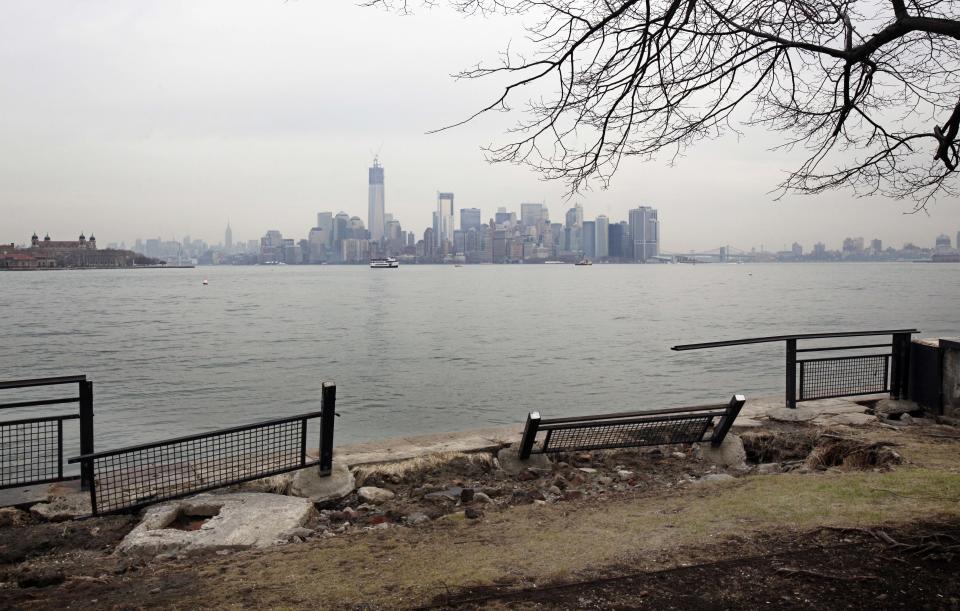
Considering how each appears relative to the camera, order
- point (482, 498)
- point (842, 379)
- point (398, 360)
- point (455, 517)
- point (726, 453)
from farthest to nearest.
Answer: point (398, 360) → point (842, 379) → point (726, 453) → point (482, 498) → point (455, 517)

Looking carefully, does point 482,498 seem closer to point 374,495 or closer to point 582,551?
point 374,495

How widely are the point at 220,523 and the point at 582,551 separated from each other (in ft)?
10.5

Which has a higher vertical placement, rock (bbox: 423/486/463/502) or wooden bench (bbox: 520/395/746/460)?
wooden bench (bbox: 520/395/746/460)

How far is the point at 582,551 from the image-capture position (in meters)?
5.20

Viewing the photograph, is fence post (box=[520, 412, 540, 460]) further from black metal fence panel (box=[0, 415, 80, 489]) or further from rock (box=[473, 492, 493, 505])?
black metal fence panel (box=[0, 415, 80, 489])

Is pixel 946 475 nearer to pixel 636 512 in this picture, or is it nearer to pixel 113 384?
pixel 636 512

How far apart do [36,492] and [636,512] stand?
5813 millimetres

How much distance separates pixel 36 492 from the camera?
7.29 metres

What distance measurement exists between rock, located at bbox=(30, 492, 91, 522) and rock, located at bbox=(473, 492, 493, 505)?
11.9ft

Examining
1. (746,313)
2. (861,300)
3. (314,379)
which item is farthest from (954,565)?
(861,300)

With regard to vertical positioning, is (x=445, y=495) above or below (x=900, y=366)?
below

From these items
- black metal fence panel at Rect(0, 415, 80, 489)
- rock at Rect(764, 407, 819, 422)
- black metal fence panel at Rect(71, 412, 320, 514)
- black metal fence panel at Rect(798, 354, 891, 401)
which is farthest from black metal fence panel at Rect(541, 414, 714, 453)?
black metal fence panel at Rect(0, 415, 80, 489)

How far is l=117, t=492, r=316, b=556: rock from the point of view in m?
5.87

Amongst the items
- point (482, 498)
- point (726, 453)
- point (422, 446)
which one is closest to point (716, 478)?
point (726, 453)
